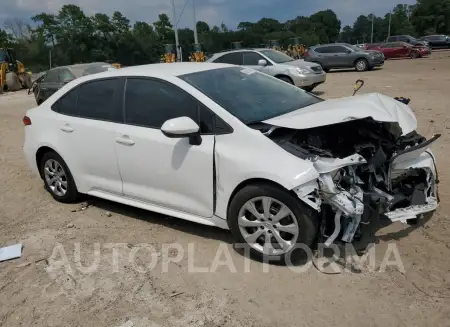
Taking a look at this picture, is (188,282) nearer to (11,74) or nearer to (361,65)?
(361,65)

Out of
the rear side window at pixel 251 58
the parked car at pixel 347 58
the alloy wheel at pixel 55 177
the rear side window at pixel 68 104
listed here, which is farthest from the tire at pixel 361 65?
the alloy wheel at pixel 55 177

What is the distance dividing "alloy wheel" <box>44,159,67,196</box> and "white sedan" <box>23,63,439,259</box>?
1.40 feet

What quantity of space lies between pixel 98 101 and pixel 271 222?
232cm

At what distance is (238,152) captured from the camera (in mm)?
3410

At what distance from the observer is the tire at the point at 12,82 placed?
931 inches

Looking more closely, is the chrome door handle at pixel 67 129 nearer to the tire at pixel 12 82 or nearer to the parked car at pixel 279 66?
the parked car at pixel 279 66

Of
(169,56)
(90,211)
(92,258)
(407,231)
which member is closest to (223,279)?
(92,258)

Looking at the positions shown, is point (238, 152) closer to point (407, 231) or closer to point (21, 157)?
point (407, 231)

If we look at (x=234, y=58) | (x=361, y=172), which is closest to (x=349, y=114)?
(x=361, y=172)

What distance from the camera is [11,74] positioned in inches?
935

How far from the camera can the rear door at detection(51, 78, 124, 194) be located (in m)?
4.26

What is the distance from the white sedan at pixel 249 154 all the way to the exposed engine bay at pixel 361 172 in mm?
10

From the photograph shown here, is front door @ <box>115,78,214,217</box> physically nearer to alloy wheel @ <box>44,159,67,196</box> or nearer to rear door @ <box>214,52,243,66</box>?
alloy wheel @ <box>44,159,67,196</box>

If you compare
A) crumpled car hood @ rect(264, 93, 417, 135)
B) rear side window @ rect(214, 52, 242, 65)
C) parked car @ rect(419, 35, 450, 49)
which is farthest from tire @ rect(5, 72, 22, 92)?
parked car @ rect(419, 35, 450, 49)
